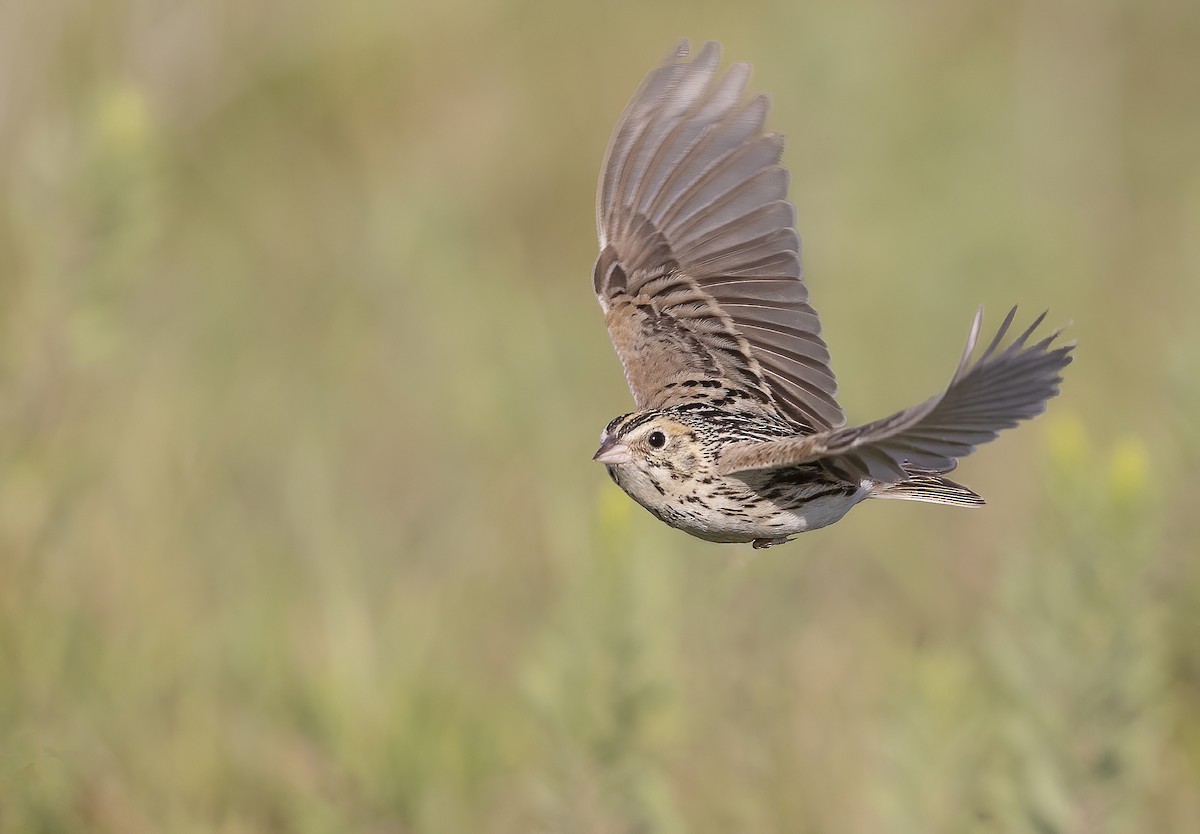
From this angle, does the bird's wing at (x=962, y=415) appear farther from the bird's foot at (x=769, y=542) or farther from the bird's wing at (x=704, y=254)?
the bird's wing at (x=704, y=254)

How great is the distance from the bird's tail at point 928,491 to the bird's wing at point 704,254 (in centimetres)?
33

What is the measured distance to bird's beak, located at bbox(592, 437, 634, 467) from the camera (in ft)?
9.21

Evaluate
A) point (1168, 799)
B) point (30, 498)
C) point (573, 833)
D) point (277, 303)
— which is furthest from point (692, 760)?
point (277, 303)

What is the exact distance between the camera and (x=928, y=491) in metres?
2.83

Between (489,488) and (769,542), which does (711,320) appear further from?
(489,488)

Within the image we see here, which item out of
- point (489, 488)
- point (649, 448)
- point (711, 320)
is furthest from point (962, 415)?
point (489, 488)

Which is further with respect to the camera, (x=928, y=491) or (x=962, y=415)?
(x=928, y=491)

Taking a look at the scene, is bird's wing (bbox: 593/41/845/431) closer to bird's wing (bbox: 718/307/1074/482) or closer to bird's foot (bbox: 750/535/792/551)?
bird's foot (bbox: 750/535/792/551)

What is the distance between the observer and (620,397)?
6.30 metres

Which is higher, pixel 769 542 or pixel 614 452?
pixel 614 452

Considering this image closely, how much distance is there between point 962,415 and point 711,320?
122 cm

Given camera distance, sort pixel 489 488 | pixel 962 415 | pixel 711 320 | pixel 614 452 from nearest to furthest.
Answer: pixel 962 415, pixel 614 452, pixel 711 320, pixel 489 488

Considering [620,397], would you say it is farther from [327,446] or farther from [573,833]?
[573,833]

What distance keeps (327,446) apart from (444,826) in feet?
6.03
